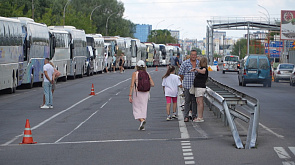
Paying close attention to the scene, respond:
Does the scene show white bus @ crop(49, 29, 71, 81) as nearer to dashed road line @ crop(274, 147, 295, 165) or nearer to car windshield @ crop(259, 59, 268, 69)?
car windshield @ crop(259, 59, 268, 69)

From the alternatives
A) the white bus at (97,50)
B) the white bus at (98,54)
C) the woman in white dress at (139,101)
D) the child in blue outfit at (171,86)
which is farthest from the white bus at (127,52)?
the woman in white dress at (139,101)

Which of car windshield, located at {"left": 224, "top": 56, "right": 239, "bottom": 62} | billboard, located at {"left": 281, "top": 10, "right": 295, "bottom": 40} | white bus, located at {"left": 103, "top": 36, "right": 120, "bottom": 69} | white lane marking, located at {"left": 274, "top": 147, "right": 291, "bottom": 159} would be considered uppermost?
billboard, located at {"left": 281, "top": 10, "right": 295, "bottom": 40}

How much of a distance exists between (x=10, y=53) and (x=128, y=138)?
1806 cm

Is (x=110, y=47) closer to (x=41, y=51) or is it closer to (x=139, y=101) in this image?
(x=41, y=51)

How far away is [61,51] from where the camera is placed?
46.0 m

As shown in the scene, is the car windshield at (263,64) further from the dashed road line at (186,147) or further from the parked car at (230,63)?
the parked car at (230,63)

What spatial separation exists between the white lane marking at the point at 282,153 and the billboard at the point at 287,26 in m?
69.6

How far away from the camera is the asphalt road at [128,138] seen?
1102 centimetres

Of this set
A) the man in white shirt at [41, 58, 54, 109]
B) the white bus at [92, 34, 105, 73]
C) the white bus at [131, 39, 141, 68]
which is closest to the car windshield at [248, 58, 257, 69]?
the man in white shirt at [41, 58, 54, 109]

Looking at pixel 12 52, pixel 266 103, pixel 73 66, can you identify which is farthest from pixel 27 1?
pixel 266 103

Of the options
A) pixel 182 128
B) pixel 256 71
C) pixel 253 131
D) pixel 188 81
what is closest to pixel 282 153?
pixel 253 131

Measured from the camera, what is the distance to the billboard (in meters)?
80.1

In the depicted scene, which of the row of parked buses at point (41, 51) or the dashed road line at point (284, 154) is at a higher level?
the row of parked buses at point (41, 51)

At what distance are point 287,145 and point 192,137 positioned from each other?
2.14 metres
